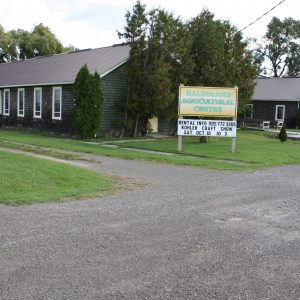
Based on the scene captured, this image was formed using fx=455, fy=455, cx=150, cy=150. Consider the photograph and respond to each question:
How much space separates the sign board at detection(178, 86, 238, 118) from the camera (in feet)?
64.5

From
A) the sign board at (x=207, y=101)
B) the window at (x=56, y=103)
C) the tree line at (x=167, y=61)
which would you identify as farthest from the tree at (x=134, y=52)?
the sign board at (x=207, y=101)

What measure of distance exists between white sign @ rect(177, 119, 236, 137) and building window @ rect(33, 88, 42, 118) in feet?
42.1

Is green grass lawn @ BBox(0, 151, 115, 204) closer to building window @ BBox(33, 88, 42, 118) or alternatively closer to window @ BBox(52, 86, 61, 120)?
window @ BBox(52, 86, 61, 120)

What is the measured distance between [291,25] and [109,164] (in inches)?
2755

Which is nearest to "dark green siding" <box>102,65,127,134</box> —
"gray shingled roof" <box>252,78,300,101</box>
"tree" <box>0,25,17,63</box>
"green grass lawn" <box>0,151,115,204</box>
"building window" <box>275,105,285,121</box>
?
"green grass lawn" <box>0,151,115,204</box>

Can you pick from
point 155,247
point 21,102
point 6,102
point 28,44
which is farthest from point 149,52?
point 28,44

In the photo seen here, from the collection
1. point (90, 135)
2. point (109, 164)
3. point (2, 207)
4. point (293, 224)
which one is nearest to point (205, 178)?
point (109, 164)

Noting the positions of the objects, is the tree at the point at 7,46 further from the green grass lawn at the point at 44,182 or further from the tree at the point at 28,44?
the green grass lawn at the point at 44,182

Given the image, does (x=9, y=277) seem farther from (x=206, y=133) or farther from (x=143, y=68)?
(x=143, y=68)

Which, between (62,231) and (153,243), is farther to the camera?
(62,231)

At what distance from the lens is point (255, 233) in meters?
6.55

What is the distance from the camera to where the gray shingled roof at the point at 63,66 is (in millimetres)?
26609

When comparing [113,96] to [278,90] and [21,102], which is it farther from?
[278,90]

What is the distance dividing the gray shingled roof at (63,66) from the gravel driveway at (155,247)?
17807 mm
